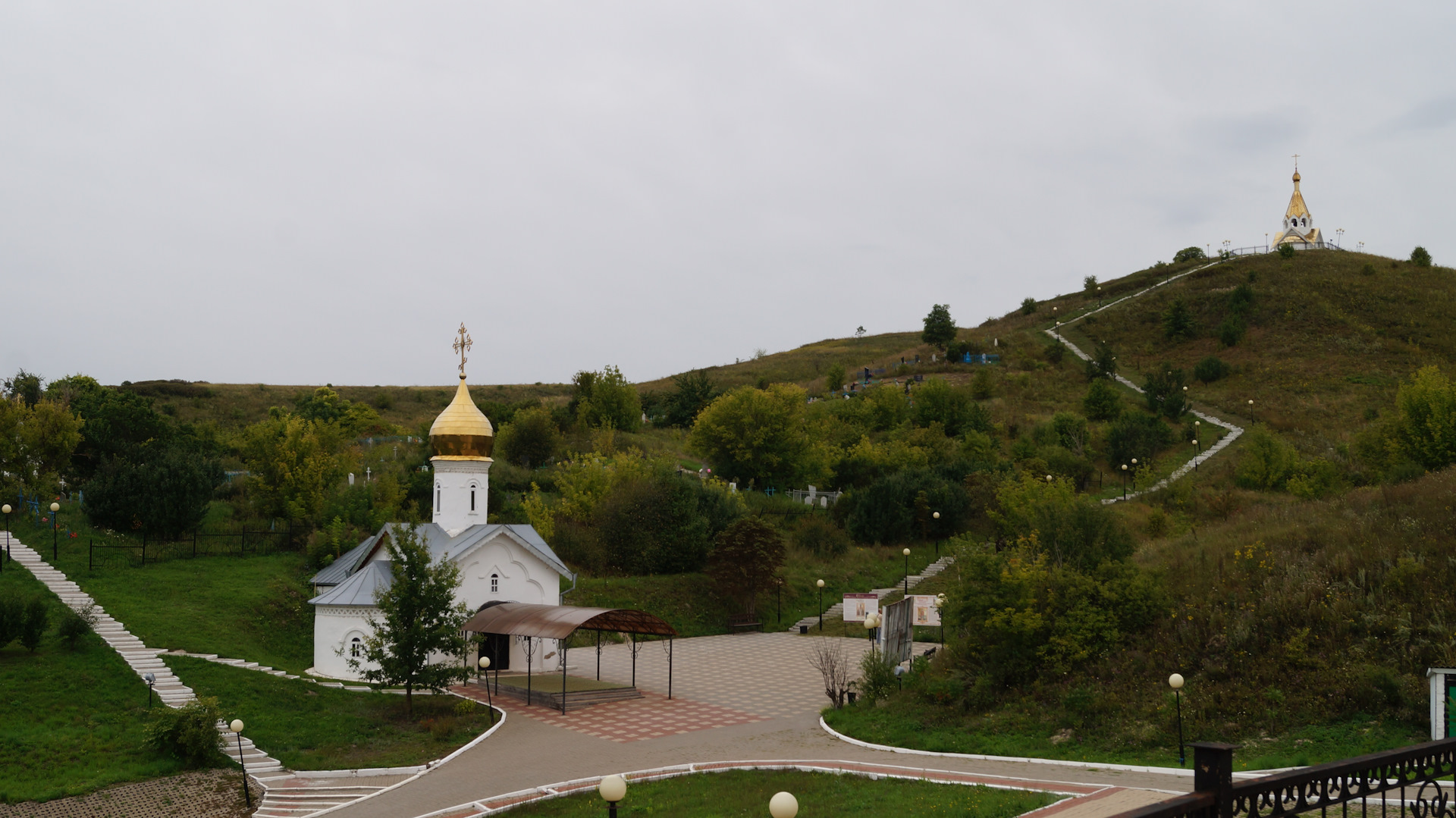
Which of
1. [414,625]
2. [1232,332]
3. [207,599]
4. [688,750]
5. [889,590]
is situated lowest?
[688,750]

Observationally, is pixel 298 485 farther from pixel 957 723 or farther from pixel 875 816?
pixel 875 816

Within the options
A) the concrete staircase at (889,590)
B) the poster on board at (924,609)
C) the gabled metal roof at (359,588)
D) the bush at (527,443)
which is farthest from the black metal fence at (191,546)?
the poster on board at (924,609)

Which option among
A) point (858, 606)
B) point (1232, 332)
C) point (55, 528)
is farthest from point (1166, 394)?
point (55, 528)

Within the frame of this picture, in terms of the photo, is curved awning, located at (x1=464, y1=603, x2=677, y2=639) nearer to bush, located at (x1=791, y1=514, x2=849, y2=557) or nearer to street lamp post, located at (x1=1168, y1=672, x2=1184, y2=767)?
street lamp post, located at (x1=1168, y1=672, x2=1184, y2=767)

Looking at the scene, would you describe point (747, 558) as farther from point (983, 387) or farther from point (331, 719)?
point (983, 387)

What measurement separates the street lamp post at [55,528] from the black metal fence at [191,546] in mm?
892

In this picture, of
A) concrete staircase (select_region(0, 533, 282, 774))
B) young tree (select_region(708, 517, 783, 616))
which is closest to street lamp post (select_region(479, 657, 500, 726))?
concrete staircase (select_region(0, 533, 282, 774))

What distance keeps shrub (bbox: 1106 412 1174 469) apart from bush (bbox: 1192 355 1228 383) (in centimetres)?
1668

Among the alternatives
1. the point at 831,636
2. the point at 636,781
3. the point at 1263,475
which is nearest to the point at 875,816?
→ the point at 636,781

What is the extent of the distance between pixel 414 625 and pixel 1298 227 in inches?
4109

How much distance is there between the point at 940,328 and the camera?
262 feet

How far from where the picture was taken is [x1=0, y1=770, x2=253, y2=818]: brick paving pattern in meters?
15.2

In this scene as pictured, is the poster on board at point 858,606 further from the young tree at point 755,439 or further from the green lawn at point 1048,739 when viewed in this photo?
the young tree at point 755,439

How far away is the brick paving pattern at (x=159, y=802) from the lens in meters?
15.2
